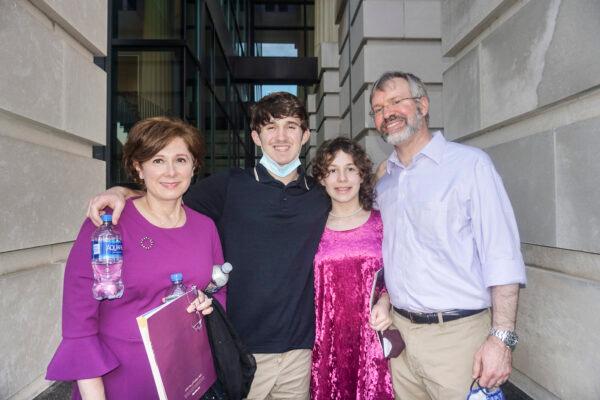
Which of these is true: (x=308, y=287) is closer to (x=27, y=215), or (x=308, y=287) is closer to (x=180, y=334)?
(x=180, y=334)

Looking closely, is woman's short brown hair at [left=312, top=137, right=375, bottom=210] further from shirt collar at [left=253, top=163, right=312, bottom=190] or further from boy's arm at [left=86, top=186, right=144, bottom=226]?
boy's arm at [left=86, top=186, right=144, bottom=226]

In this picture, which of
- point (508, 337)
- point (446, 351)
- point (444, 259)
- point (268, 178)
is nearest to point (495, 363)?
point (508, 337)

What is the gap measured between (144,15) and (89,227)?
16.7ft

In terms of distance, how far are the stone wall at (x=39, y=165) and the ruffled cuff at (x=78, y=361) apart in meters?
0.66

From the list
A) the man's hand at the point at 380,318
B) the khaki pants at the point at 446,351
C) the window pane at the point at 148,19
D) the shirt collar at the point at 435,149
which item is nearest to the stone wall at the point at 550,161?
the khaki pants at the point at 446,351

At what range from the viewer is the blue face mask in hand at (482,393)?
6.32ft

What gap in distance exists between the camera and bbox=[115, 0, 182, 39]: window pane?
541 cm

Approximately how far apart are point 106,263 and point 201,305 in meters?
0.44

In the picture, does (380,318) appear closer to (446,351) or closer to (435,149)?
(446,351)

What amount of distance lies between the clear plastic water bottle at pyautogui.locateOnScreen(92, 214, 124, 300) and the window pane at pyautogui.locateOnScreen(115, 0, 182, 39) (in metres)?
4.34

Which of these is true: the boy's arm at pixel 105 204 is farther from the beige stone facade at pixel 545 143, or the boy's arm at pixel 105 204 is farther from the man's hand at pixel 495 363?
the beige stone facade at pixel 545 143

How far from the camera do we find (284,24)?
763 inches

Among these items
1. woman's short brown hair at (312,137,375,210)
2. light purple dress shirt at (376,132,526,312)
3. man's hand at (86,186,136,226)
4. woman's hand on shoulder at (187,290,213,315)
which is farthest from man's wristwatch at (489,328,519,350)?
man's hand at (86,186,136,226)

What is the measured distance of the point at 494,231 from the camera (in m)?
1.94
